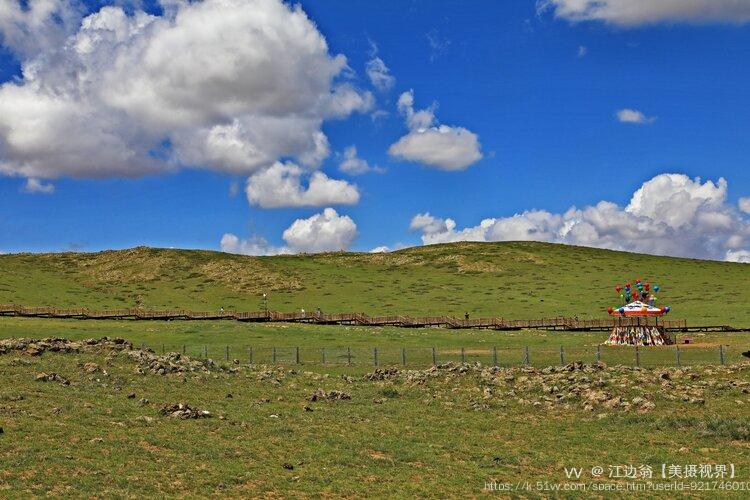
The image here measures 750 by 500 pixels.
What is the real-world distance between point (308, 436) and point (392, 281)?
4861 inches

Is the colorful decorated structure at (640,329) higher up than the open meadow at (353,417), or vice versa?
→ the colorful decorated structure at (640,329)

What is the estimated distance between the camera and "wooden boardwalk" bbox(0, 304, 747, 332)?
93375mm

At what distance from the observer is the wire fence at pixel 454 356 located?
185 feet

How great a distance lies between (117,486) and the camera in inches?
806

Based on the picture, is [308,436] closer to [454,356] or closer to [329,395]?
[329,395]

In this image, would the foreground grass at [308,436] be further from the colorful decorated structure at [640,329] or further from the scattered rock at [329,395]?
the colorful decorated structure at [640,329]

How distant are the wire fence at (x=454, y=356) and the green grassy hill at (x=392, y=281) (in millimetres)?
38397

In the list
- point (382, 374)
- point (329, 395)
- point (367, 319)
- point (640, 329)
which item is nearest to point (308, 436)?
point (329, 395)

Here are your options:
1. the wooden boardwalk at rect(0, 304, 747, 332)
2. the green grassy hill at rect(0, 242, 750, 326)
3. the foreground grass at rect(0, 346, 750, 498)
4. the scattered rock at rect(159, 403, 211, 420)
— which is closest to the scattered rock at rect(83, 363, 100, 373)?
the foreground grass at rect(0, 346, 750, 498)

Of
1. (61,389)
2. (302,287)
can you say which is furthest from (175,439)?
(302,287)

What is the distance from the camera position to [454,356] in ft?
208

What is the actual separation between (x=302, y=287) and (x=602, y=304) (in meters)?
64.5

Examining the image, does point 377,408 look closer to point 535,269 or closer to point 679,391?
point 679,391

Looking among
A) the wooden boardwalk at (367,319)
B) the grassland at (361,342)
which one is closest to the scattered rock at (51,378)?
the grassland at (361,342)
